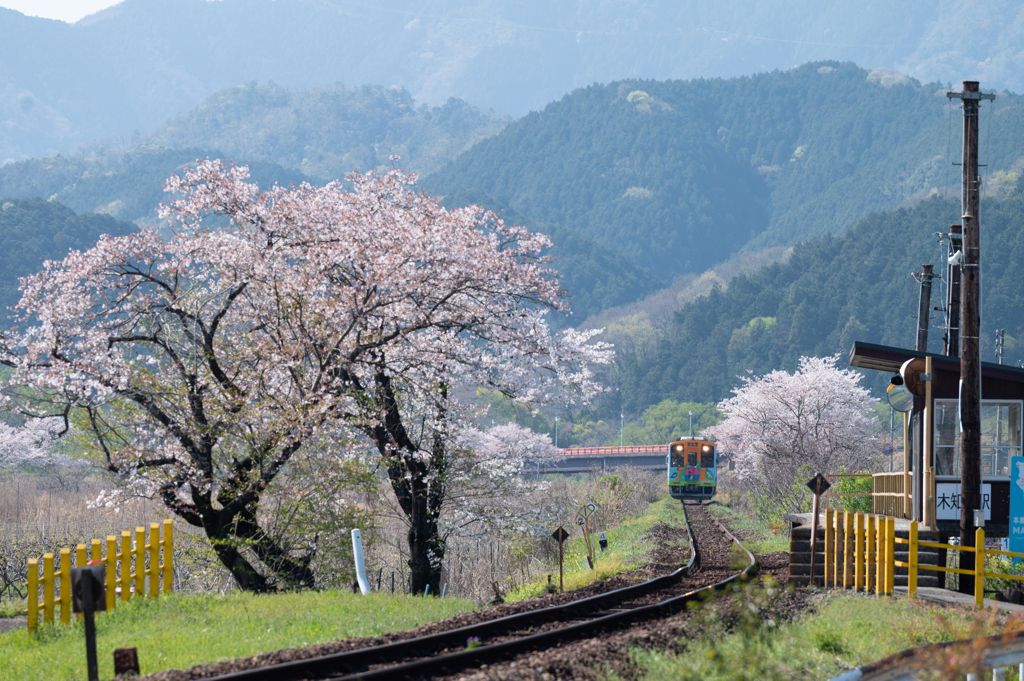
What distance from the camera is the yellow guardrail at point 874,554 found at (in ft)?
39.7

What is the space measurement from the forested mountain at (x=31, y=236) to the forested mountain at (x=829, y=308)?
66.0 meters

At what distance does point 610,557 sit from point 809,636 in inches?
475

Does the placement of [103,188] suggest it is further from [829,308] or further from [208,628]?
[208,628]

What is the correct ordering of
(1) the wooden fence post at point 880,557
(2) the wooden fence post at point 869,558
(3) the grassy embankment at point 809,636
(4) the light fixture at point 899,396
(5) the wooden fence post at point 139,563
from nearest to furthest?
(3) the grassy embankment at point 809,636, (5) the wooden fence post at point 139,563, (1) the wooden fence post at point 880,557, (2) the wooden fence post at point 869,558, (4) the light fixture at point 899,396

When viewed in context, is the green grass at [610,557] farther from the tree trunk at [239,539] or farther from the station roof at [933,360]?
the station roof at [933,360]

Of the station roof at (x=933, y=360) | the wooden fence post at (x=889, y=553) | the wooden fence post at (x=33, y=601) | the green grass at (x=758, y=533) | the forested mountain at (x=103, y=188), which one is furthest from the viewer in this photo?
the forested mountain at (x=103, y=188)

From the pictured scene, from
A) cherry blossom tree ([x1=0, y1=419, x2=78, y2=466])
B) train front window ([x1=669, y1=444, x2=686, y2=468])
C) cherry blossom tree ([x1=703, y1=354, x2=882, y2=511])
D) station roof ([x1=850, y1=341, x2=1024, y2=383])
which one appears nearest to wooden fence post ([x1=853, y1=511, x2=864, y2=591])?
station roof ([x1=850, y1=341, x2=1024, y2=383])

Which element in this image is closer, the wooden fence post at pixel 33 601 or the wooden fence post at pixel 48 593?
the wooden fence post at pixel 33 601

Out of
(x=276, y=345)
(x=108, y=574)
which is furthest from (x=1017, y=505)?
(x=276, y=345)

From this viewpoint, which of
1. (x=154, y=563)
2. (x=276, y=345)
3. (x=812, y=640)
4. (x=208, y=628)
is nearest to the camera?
(x=812, y=640)

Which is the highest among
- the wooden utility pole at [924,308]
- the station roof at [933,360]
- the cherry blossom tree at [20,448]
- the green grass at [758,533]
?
the wooden utility pole at [924,308]

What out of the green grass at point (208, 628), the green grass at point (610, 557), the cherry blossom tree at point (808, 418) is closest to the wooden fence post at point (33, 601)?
the green grass at point (208, 628)

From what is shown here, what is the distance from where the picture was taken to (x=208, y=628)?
1064 centimetres

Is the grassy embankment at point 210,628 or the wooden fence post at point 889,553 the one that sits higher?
the wooden fence post at point 889,553
